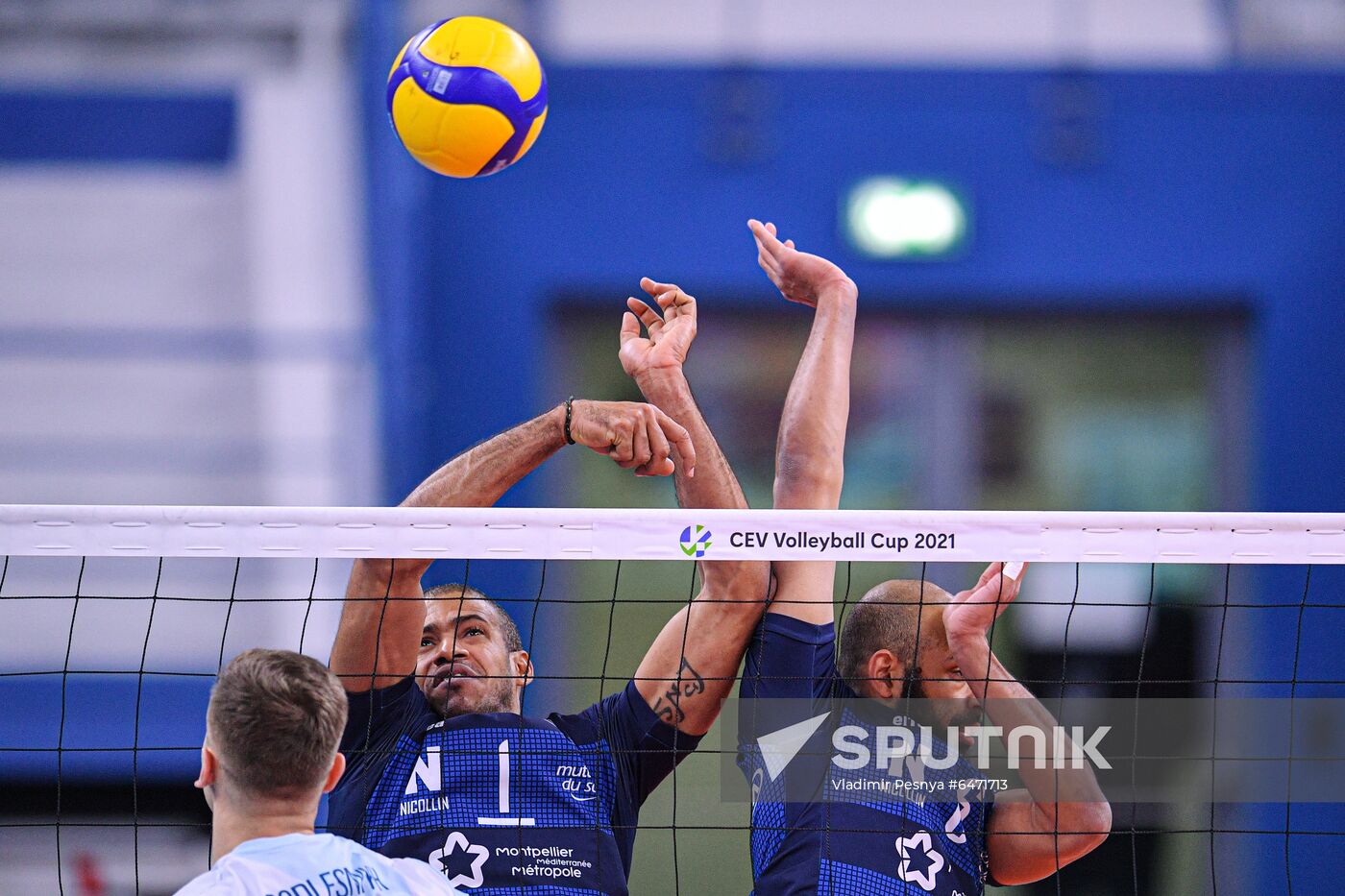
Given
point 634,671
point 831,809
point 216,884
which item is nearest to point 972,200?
point 634,671

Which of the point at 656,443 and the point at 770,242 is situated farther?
the point at 770,242

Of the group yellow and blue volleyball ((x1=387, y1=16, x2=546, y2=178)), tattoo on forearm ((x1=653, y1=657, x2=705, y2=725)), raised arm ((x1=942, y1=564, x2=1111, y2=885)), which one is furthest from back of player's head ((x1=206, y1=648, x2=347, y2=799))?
yellow and blue volleyball ((x1=387, y1=16, x2=546, y2=178))

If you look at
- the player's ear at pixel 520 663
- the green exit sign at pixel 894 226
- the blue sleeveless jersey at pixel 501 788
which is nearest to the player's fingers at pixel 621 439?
the blue sleeveless jersey at pixel 501 788

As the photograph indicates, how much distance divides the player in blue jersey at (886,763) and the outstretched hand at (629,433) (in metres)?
0.48

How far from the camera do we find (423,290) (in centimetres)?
927

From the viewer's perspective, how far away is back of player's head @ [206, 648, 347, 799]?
9.50 ft

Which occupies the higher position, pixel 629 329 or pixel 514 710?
pixel 629 329

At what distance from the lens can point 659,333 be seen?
14.5ft

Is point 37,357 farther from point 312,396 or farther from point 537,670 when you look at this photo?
point 537,670

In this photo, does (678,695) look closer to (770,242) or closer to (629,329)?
(629,329)

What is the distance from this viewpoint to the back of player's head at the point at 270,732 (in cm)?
289

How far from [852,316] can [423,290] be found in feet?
17.0

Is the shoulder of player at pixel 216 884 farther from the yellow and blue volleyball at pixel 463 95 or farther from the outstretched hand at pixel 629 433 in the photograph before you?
the yellow and blue volleyball at pixel 463 95

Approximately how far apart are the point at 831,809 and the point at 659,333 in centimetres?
140
